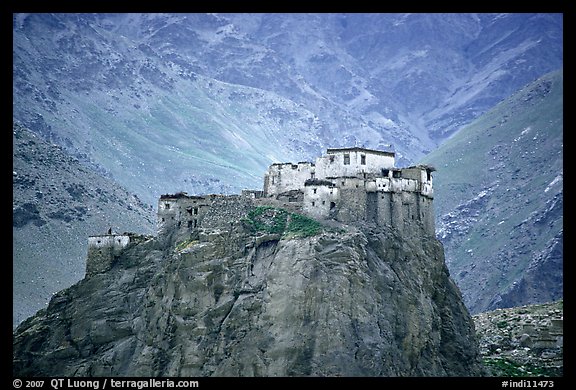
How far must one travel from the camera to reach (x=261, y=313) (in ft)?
358

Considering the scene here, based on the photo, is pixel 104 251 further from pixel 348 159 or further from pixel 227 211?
pixel 348 159

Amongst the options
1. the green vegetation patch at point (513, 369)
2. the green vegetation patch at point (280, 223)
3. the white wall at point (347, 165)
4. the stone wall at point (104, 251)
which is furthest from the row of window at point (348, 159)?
the green vegetation patch at point (513, 369)

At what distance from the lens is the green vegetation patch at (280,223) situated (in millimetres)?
112688

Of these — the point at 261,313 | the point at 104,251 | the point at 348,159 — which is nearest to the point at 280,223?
the point at 348,159

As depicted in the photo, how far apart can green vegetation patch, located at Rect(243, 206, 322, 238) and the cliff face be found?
77cm

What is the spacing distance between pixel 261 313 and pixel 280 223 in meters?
10.7

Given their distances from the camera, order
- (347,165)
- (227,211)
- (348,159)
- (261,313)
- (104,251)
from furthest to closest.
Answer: (104,251), (227,211), (348,159), (347,165), (261,313)

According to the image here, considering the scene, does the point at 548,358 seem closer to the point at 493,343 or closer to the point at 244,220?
the point at 493,343

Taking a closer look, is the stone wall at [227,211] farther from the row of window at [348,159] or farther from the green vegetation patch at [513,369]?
the green vegetation patch at [513,369]

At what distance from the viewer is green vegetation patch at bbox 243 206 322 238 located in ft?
370

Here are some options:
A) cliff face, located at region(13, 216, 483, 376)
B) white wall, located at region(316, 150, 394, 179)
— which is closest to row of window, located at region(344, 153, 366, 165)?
white wall, located at region(316, 150, 394, 179)

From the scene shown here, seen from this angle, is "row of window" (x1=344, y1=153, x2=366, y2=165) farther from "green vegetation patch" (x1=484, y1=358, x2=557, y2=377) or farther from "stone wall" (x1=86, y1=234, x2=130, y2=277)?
"green vegetation patch" (x1=484, y1=358, x2=557, y2=377)
